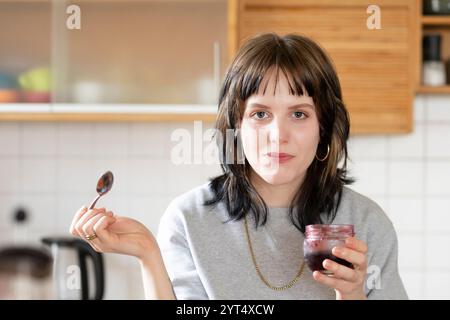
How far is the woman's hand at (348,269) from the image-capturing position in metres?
0.62

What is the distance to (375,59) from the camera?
1.75 metres

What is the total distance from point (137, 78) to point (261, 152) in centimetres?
105

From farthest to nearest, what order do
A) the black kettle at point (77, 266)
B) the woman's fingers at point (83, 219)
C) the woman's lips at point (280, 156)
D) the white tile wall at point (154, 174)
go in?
the white tile wall at point (154, 174), the black kettle at point (77, 266), the woman's lips at point (280, 156), the woman's fingers at point (83, 219)

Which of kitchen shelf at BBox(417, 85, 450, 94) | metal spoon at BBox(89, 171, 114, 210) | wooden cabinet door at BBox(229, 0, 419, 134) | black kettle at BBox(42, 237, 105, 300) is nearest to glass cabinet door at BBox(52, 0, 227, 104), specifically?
wooden cabinet door at BBox(229, 0, 419, 134)

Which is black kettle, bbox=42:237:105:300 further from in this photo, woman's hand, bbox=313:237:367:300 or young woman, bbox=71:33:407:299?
woman's hand, bbox=313:237:367:300

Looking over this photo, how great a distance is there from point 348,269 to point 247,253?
0.16 metres

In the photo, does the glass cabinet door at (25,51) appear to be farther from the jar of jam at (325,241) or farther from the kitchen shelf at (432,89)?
the jar of jam at (325,241)

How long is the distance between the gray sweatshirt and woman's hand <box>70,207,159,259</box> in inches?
5.8

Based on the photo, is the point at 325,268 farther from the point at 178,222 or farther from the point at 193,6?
the point at 193,6

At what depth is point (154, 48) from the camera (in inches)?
68.2

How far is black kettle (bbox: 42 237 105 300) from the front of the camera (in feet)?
5.57

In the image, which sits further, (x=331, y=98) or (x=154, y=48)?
(x=154, y=48)

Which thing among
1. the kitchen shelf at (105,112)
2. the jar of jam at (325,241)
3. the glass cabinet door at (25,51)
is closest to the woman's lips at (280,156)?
the jar of jam at (325,241)
